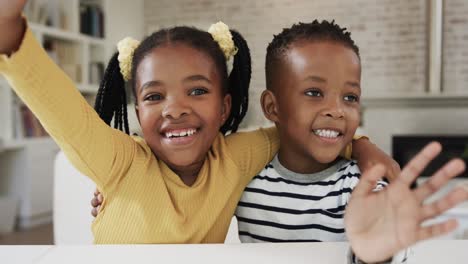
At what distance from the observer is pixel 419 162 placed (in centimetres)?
61

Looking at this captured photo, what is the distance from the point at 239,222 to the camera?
113 centimetres

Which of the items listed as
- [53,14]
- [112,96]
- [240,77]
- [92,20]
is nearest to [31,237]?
[53,14]

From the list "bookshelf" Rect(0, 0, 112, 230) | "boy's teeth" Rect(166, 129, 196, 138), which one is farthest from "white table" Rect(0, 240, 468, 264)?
"bookshelf" Rect(0, 0, 112, 230)

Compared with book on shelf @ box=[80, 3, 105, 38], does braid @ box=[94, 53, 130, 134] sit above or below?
below

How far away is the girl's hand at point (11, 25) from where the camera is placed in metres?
0.60

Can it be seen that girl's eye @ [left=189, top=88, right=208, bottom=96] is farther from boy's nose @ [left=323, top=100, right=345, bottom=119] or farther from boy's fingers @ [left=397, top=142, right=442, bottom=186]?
boy's fingers @ [left=397, top=142, right=442, bottom=186]

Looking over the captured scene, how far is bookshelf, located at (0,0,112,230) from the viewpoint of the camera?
4.05m

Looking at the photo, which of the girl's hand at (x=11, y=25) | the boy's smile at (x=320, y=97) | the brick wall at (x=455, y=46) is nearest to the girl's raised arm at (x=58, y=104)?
the girl's hand at (x=11, y=25)

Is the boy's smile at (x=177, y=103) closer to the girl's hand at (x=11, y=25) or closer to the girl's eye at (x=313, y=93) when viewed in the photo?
→ the girl's eye at (x=313, y=93)

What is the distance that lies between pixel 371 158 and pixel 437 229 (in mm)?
431

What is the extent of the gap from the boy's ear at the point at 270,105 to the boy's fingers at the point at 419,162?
493 millimetres

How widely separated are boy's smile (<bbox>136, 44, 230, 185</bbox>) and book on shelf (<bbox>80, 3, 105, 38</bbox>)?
433 centimetres

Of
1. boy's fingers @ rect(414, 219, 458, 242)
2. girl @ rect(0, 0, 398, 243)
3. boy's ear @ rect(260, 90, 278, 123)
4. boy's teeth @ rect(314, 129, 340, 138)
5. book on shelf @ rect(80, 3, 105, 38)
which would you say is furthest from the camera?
book on shelf @ rect(80, 3, 105, 38)

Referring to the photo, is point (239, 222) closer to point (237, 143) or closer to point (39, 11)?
point (237, 143)
